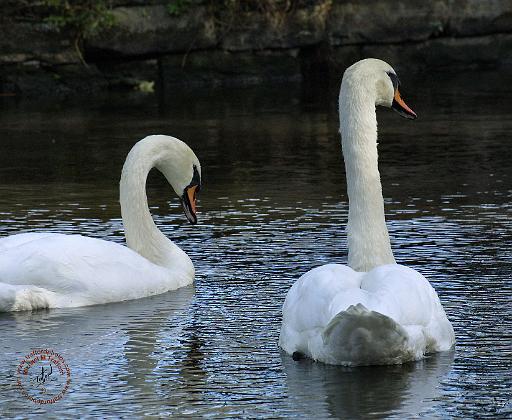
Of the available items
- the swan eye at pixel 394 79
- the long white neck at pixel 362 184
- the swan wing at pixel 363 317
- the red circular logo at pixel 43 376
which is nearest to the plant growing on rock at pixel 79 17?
the swan eye at pixel 394 79

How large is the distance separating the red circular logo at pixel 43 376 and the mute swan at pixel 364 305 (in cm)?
99

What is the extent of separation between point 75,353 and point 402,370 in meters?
1.53

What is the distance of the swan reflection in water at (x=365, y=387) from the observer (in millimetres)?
5375

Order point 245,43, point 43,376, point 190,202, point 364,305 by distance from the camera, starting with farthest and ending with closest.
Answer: point 245,43
point 190,202
point 43,376
point 364,305

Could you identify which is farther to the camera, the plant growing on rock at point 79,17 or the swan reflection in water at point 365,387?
the plant growing on rock at point 79,17

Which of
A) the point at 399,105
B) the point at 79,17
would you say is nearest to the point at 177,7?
the point at 79,17

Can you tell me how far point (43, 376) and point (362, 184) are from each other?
5.90ft

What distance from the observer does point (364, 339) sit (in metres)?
5.73

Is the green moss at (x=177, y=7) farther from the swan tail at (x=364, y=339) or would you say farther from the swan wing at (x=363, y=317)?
the swan tail at (x=364, y=339)

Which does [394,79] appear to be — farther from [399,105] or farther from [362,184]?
[362,184]

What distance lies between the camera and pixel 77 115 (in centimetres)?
1828

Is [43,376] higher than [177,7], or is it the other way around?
[177,7]

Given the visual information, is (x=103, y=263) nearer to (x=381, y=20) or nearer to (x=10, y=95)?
(x=10, y=95)

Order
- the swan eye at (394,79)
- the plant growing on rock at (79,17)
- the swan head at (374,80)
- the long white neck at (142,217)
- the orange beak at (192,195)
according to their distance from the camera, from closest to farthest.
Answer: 1. the swan head at (374,80)
2. the swan eye at (394,79)
3. the long white neck at (142,217)
4. the orange beak at (192,195)
5. the plant growing on rock at (79,17)
